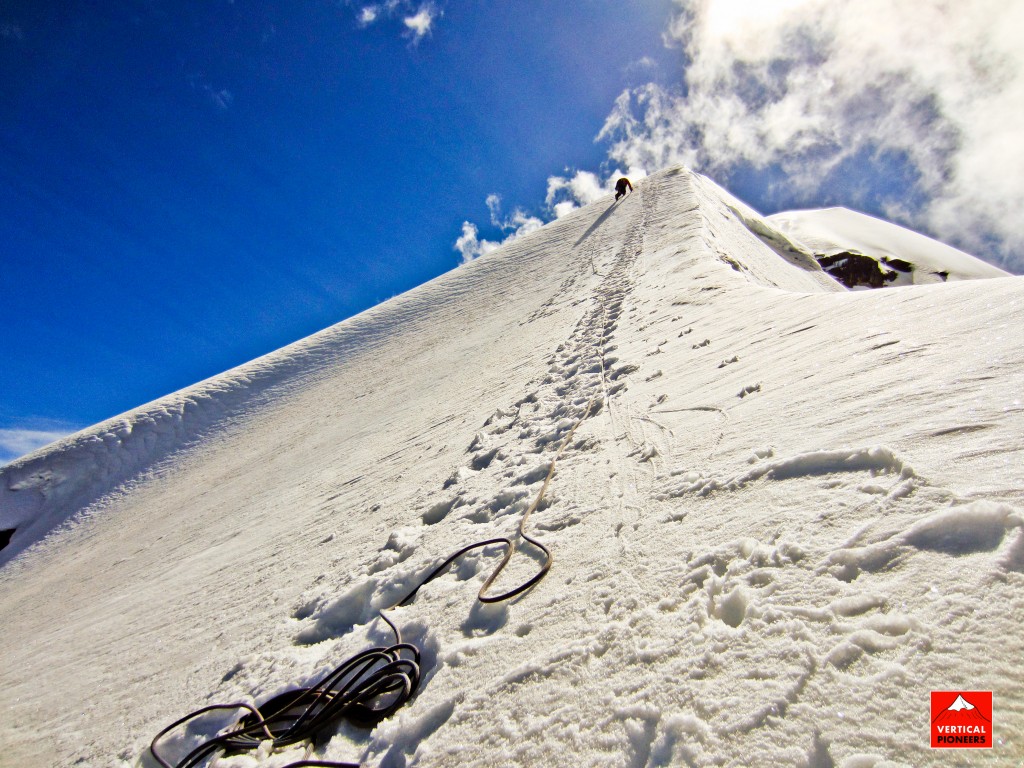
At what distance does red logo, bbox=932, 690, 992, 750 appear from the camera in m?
0.89

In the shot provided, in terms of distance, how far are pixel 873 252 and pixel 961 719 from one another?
34971 millimetres

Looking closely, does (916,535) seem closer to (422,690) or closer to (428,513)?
(422,690)

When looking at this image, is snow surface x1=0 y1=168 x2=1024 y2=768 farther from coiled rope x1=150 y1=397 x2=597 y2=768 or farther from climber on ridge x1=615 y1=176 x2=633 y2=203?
climber on ridge x1=615 y1=176 x2=633 y2=203

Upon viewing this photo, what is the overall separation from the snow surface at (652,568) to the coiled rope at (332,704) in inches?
2.4

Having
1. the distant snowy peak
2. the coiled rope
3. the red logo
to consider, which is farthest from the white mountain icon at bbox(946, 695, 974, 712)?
the distant snowy peak

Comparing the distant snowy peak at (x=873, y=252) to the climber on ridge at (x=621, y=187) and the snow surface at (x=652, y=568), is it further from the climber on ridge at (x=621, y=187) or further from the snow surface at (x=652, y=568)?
the snow surface at (x=652, y=568)

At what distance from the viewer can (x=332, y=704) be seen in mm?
1643

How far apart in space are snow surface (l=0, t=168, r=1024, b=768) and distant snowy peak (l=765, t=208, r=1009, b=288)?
83.3ft

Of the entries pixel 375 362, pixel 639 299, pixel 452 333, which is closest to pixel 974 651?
pixel 639 299

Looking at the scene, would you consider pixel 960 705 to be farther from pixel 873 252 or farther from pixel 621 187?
pixel 873 252

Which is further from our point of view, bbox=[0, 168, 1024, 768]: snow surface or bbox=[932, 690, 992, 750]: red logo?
bbox=[0, 168, 1024, 768]: snow surface

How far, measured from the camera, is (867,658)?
110 centimetres

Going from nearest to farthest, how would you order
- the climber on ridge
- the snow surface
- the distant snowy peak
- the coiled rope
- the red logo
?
the red logo, the snow surface, the coiled rope, the climber on ridge, the distant snowy peak

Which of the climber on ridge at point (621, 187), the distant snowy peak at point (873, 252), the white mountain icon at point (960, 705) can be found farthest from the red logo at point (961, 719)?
the distant snowy peak at point (873, 252)
